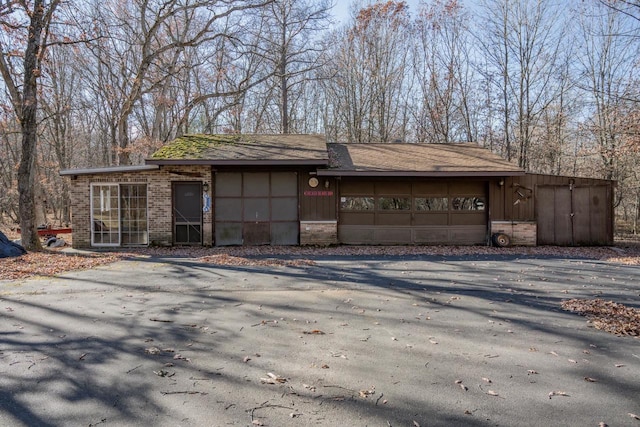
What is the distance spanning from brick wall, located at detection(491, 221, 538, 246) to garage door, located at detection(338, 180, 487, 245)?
1.44ft

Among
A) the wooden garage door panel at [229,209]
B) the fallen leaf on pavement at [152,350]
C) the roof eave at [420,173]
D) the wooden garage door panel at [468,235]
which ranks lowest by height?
the fallen leaf on pavement at [152,350]

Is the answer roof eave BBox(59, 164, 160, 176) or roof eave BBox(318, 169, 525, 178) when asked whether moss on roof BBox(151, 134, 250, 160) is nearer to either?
roof eave BBox(59, 164, 160, 176)

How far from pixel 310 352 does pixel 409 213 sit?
10387 mm

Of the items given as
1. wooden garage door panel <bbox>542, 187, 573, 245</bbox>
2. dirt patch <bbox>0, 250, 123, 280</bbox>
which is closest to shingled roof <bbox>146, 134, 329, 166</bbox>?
dirt patch <bbox>0, 250, 123, 280</bbox>

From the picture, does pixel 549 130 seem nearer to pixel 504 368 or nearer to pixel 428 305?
pixel 428 305

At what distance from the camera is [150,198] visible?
13.4m

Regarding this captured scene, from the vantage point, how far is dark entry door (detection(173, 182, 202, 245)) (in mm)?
13523

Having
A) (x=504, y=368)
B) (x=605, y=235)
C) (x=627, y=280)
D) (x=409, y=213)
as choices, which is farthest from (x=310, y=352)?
(x=605, y=235)

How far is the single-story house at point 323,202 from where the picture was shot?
13.4m

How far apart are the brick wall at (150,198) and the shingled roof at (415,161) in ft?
16.3

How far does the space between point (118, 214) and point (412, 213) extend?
976cm

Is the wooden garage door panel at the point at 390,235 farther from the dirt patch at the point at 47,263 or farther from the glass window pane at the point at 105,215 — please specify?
the glass window pane at the point at 105,215

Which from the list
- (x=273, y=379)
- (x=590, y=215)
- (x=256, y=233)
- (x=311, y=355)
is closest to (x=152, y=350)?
(x=273, y=379)

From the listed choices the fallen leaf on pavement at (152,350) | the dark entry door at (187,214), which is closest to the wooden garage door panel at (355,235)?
the dark entry door at (187,214)
